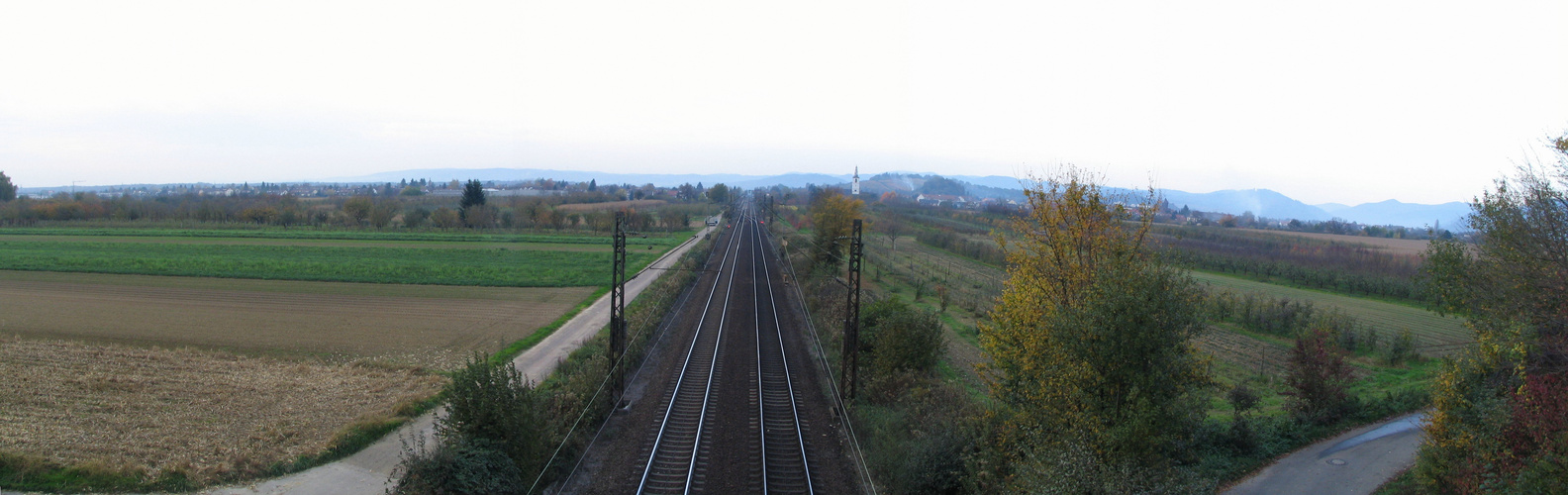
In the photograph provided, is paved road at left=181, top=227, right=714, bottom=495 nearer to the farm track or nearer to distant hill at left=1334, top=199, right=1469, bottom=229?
the farm track

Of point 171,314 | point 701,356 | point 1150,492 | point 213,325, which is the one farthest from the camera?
point 171,314

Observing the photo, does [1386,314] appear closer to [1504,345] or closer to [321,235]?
[1504,345]

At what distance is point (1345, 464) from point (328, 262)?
5189 centimetres

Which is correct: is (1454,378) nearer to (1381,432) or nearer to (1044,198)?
(1381,432)

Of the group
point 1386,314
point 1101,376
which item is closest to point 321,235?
point 1101,376

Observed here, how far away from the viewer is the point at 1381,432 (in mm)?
15406

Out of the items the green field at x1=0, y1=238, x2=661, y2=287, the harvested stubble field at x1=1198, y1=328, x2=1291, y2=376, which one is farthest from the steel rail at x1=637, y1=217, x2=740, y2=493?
the harvested stubble field at x1=1198, y1=328, x2=1291, y2=376

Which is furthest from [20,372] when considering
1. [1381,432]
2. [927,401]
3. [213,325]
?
[1381,432]

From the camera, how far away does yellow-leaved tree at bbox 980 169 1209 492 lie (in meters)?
9.11

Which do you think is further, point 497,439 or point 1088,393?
point 497,439

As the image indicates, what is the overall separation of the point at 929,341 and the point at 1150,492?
386 inches

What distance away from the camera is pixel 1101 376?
979 centimetres

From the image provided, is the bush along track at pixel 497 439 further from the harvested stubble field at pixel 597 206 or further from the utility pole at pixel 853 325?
the harvested stubble field at pixel 597 206

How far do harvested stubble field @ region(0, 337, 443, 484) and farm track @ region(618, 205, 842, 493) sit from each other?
22.1 ft
